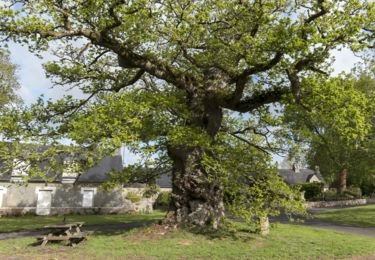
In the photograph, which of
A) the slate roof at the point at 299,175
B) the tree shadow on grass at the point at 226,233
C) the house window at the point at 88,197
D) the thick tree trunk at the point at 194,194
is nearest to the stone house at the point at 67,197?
the house window at the point at 88,197

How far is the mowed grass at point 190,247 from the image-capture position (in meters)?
10.7

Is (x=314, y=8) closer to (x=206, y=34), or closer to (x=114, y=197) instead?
(x=206, y=34)

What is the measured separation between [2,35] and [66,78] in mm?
4268

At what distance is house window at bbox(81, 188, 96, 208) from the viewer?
1241 inches

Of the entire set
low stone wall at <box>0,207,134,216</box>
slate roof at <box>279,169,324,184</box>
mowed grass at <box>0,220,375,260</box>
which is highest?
slate roof at <box>279,169,324,184</box>

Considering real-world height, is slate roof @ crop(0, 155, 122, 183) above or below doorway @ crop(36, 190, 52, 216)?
above

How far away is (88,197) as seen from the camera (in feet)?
104

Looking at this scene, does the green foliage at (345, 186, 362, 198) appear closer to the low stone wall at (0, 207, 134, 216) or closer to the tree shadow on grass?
the low stone wall at (0, 207, 134, 216)

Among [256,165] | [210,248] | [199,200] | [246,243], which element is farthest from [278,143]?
[210,248]

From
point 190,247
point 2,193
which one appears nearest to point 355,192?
point 2,193

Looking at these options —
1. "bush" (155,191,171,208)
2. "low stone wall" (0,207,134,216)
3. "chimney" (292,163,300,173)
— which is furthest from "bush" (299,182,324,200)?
"low stone wall" (0,207,134,216)

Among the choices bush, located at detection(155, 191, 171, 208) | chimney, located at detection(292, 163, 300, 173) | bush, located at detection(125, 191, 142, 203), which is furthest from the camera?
chimney, located at detection(292, 163, 300, 173)

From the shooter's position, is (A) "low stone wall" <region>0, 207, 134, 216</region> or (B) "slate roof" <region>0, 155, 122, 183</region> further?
(B) "slate roof" <region>0, 155, 122, 183</region>

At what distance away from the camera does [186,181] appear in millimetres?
14617
